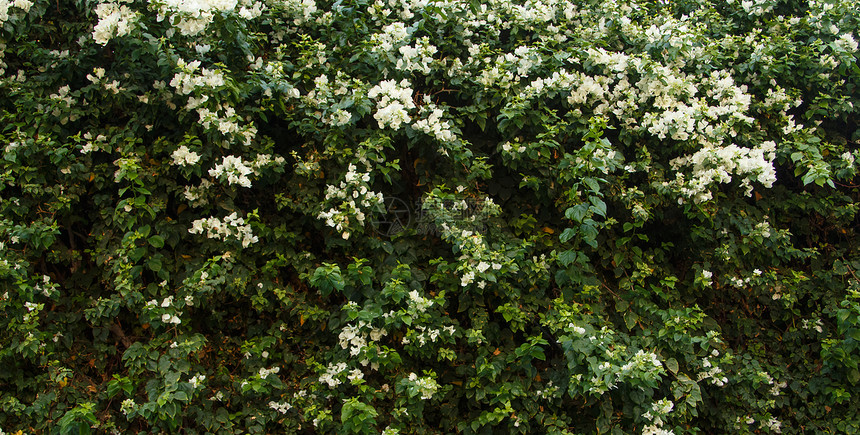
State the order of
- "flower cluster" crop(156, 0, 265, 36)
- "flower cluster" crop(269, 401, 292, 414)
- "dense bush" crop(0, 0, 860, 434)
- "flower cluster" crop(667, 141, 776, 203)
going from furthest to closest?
"flower cluster" crop(667, 141, 776, 203), "flower cluster" crop(269, 401, 292, 414), "dense bush" crop(0, 0, 860, 434), "flower cluster" crop(156, 0, 265, 36)

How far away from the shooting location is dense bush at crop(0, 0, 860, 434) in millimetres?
3273

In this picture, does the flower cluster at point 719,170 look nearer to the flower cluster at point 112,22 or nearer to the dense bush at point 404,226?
the dense bush at point 404,226

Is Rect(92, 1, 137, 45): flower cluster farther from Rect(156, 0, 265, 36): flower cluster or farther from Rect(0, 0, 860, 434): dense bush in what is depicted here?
Rect(156, 0, 265, 36): flower cluster

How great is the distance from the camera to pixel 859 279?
4051 millimetres

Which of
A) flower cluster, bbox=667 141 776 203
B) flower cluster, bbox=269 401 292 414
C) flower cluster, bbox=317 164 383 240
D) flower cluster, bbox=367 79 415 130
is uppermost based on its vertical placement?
flower cluster, bbox=367 79 415 130

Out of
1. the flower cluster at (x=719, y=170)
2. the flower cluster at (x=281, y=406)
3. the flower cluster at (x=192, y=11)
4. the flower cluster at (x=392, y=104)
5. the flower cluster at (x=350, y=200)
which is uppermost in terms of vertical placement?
the flower cluster at (x=192, y=11)

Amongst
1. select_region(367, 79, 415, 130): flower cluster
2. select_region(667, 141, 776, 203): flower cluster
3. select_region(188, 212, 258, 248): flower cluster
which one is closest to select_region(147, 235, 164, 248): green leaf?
select_region(188, 212, 258, 248): flower cluster

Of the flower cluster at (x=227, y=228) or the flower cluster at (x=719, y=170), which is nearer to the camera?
the flower cluster at (x=227, y=228)

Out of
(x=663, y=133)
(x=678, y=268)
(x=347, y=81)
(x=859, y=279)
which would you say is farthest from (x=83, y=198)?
(x=859, y=279)

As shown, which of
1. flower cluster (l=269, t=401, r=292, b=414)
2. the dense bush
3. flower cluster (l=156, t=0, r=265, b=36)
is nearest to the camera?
flower cluster (l=156, t=0, r=265, b=36)

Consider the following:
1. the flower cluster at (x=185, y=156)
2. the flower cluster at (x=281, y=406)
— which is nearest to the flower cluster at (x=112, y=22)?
the flower cluster at (x=185, y=156)

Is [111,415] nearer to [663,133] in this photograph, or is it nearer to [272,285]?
[272,285]

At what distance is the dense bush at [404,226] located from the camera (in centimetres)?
327

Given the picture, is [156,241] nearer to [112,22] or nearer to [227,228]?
[227,228]
